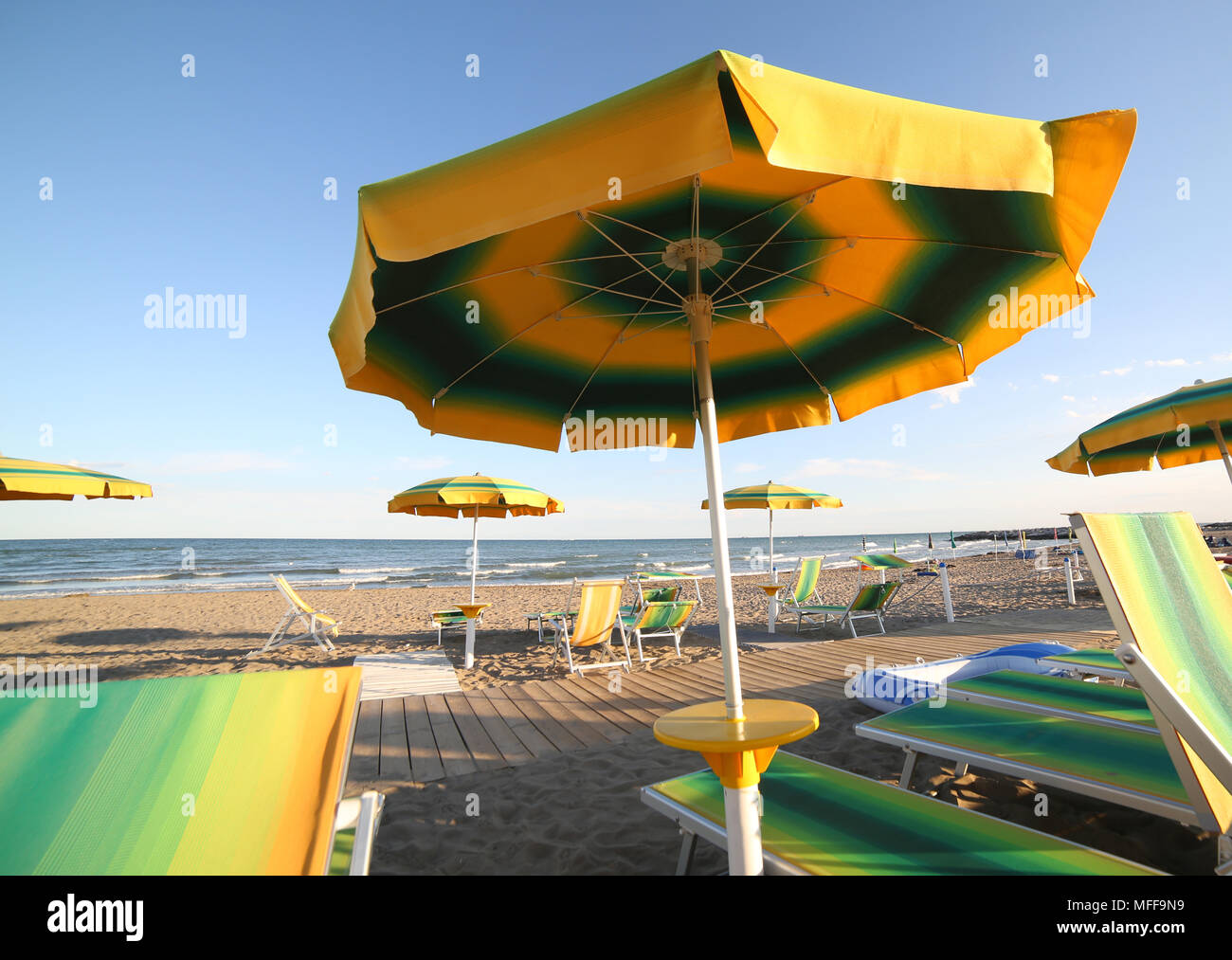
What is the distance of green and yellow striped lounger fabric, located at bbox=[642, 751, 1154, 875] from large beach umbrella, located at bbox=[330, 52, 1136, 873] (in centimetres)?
33

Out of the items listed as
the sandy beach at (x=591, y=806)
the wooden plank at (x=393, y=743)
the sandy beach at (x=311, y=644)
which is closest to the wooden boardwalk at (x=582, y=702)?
the wooden plank at (x=393, y=743)

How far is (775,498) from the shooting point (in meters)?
9.33

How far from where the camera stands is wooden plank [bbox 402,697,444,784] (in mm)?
3227

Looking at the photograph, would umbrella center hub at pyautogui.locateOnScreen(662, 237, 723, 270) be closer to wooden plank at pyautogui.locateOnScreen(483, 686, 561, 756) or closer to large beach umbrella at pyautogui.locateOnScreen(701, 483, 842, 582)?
wooden plank at pyautogui.locateOnScreen(483, 686, 561, 756)

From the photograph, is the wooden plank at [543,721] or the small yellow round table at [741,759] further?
the wooden plank at [543,721]

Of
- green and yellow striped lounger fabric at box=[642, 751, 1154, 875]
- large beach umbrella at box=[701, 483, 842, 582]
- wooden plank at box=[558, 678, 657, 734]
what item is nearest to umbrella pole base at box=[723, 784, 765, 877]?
green and yellow striped lounger fabric at box=[642, 751, 1154, 875]

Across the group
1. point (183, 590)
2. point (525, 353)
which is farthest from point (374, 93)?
point (183, 590)

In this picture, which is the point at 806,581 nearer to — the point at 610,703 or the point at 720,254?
the point at 610,703

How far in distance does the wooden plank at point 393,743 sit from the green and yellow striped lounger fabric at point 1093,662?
171 inches

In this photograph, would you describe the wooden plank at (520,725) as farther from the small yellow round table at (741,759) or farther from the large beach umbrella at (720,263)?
the small yellow round table at (741,759)

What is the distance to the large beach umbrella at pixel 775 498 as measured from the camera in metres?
9.23

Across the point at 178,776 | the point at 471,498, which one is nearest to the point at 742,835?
the point at 178,776

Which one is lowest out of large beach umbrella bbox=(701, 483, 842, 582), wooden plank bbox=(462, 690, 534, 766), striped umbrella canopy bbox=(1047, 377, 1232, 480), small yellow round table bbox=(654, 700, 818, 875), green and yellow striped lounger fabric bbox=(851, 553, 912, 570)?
wooden plank bbox=(462, 690, 534, 766)

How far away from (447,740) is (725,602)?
3.17 meters
